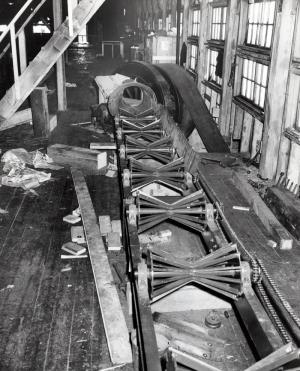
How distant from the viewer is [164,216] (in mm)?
4078

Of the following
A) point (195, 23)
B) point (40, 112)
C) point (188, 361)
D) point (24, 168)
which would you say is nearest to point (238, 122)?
point (40, 112)

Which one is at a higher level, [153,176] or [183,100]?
[183,100]

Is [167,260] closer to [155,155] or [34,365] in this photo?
[34,365]

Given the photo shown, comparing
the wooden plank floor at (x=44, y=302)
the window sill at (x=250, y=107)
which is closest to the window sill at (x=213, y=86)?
the window sill at (x=250, y=107)

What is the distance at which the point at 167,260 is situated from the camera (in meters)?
3.20

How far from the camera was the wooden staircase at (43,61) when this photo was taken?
7426mm

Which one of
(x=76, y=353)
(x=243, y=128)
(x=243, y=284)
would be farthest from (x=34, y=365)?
(x=243, y=128)

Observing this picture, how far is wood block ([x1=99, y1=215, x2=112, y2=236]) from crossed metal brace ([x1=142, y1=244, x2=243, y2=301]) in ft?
7.16

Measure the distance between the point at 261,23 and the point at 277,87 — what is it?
1.80m

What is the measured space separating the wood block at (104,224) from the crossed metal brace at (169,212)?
124cm

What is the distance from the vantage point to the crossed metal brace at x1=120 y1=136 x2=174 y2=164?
5.73m

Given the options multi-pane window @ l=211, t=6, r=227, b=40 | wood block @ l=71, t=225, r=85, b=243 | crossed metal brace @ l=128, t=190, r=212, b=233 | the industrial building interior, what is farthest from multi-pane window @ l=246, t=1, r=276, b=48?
wood block @ l=71, t=225, r=85, b=243

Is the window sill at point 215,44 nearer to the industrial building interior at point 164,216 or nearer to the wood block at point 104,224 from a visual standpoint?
the industrial building interior at point 164,216

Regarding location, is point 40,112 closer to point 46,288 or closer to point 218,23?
point 218,23
